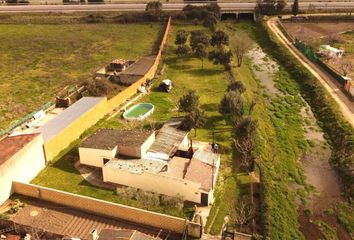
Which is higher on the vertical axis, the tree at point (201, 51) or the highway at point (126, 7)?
the highway at point (126, 7)

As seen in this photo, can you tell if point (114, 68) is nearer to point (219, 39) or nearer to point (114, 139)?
point (219, 39)

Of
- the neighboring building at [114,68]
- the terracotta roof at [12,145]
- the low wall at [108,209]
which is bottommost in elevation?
the low wall at [108,209]

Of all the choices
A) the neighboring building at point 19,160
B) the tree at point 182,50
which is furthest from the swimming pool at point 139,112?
the tree at point 182,50

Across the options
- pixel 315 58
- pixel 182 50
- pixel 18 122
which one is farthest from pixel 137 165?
pixel 315 58

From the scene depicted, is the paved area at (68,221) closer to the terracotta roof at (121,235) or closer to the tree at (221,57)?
the terracotta roof at (121,235)

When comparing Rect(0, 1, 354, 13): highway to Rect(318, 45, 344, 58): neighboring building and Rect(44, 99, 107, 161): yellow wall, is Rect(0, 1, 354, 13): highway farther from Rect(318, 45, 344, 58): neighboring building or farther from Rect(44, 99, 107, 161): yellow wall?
Rect(44, 99, 107, 161): yellow wall

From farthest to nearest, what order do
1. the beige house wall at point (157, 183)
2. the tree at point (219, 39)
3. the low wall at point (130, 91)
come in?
the tree at point (219, 39) → the low wall at point (130, 91) → the beige house wall at point (157, 183)
